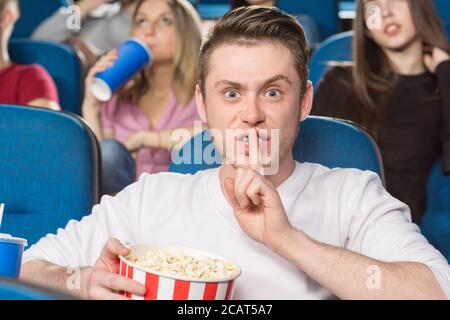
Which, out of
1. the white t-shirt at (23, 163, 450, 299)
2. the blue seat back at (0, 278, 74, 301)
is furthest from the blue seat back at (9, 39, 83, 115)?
the blue seat back at (0, 278, 74, 301)

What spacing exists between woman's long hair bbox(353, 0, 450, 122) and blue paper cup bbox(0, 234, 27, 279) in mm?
1291

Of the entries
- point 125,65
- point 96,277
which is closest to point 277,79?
point 96,277

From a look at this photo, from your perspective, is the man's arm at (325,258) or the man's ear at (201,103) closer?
the man's arm at (325,258)

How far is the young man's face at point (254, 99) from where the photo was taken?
1.24m

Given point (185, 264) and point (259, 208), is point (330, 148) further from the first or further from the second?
point (185, 264)

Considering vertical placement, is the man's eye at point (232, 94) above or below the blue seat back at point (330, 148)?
above

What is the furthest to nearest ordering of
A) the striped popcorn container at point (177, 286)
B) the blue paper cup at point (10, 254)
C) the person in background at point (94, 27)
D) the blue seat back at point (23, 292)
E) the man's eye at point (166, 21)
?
the person in background at point (94, 27) → the man's eye at point (166, 21) → the blue paper cup at point (10, 254) → the striped popcorn container at point (177, 286) → the blue seat back at point (23, 292)

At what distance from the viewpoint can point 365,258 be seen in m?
1.11

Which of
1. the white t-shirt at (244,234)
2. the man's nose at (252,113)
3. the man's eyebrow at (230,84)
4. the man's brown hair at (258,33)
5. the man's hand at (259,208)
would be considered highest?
the man's brown hair at (258,33)

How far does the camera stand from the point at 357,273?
3.61 feet

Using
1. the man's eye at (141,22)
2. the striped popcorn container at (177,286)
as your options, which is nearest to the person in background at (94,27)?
the man's eye at (141,22)

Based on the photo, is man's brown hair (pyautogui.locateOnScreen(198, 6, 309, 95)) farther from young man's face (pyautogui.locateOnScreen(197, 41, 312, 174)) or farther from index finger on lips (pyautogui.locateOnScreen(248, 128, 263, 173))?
index finger on lips (pyautogui.locateOnScreen(248, 128, 263, 173))

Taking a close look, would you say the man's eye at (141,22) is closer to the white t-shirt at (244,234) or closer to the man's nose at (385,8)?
the man's nose at (385,8)

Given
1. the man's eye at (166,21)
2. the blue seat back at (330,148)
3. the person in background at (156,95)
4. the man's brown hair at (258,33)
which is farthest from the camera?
the man's eye at (166,21)
